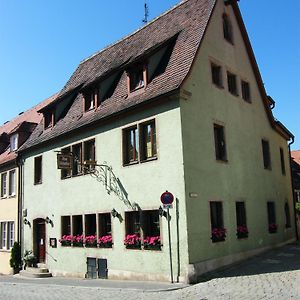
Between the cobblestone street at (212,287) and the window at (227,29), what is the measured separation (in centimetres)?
976

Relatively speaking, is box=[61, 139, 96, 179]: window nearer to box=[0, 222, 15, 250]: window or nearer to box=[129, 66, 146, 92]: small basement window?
box=[129, 66, 146, 92]: small basement window

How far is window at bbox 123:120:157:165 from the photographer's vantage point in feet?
53.3

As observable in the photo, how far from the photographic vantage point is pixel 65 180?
2055 cm

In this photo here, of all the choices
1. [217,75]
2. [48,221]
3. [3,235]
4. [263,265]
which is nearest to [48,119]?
[48,221]

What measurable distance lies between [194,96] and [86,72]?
9.72 meters

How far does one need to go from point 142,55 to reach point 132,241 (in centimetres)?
714

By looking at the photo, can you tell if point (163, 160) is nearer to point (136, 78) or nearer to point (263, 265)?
point (136, 78)

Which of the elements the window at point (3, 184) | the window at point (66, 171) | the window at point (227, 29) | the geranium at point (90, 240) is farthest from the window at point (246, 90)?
the window at point (3, 184)

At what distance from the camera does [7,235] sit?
2595 centimetres

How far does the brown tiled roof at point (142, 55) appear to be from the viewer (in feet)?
53.4

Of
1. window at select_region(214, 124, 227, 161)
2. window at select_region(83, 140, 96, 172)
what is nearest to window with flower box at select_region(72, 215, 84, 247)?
window at select_region(83, 140, 96, 172)

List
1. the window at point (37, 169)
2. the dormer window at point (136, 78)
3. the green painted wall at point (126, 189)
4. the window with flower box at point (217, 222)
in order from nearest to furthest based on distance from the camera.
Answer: the green painted wall at point (126, 189) → the window with flower box at point (217, 222) → the dormer window at point (136, 78) → the window at point (37, 169)

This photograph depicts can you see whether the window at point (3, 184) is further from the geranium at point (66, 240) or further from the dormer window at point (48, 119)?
the geranium at point (66, 240)

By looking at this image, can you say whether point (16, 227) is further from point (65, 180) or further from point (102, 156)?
point (102, 156)
